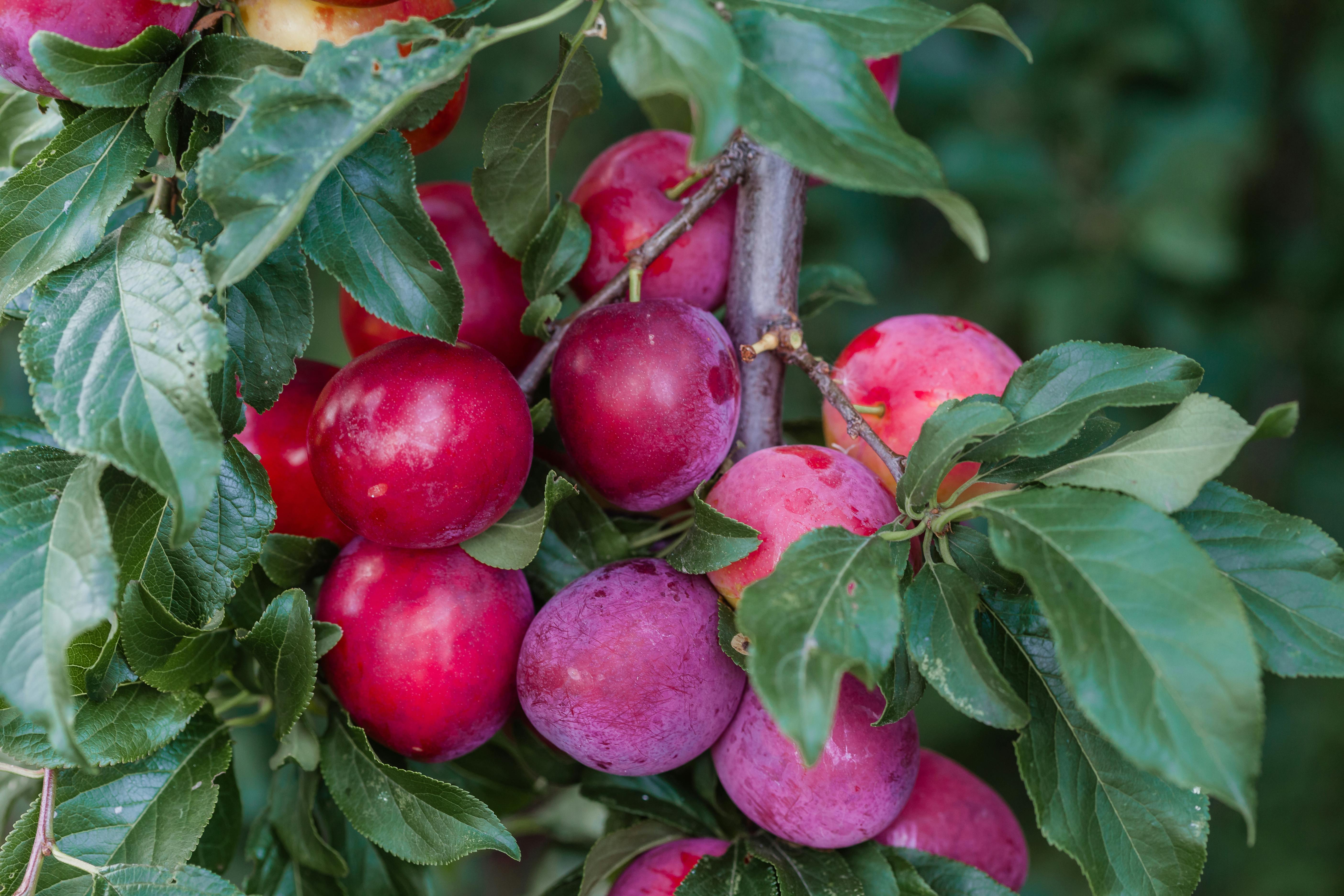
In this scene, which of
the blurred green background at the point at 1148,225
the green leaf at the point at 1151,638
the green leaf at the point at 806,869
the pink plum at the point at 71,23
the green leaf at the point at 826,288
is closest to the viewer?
the green leaf at the point at 1151,638

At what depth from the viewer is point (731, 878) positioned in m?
0.56

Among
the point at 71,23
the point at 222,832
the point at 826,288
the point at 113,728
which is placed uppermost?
the point at 71,23

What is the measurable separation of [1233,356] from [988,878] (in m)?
1.28

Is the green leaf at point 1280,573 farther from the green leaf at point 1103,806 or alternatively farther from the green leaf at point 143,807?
the green leaf at point 143,807

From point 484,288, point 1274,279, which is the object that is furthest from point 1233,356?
point 484,288

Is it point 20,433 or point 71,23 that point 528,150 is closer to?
point 71,23

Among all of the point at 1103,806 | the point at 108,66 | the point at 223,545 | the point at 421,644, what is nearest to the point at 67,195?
the point at 108,66

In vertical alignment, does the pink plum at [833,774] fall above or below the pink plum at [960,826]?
above

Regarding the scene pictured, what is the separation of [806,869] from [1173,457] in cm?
32

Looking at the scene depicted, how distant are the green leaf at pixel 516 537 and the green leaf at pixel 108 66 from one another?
279 millimetres

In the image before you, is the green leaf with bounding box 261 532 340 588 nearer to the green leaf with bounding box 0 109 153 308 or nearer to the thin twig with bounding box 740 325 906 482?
the green leaf with bounding box 0 109 153 308

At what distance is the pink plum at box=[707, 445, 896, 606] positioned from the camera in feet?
1.70

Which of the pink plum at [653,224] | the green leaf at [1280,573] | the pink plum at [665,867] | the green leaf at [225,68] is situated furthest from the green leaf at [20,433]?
the green leaf at [1280,573]

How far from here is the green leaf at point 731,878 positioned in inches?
21.6
